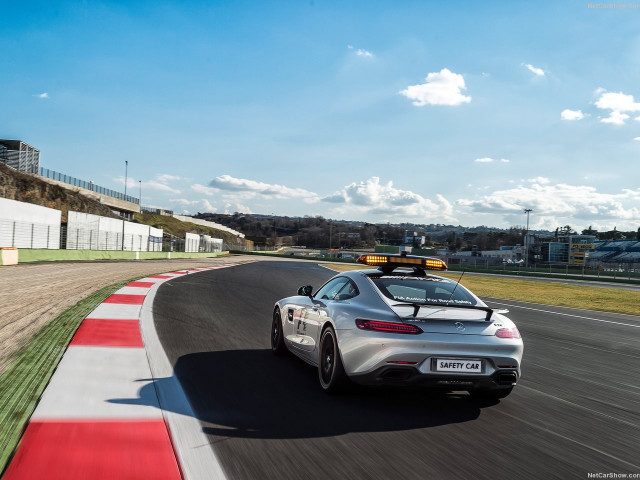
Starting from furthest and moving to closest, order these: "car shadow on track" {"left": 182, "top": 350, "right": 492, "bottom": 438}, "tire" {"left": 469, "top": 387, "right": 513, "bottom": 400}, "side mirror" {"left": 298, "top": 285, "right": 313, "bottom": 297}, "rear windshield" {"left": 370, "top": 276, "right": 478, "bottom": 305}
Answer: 1. "side mirror" {"left": 298, "top": 285, "right": 313, "bottom": 297}
2. "rear windshield" {"left": 370, "top": 276, "right": 478, "bottom": 305}
3. "tire" {"left": 469, "top": 387, "right": 513, "bottom": 400}
4. "car shadow on track" {"left": 182, "top": 350, "right": 492, "bottom": 438}

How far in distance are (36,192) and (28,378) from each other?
57547 mm

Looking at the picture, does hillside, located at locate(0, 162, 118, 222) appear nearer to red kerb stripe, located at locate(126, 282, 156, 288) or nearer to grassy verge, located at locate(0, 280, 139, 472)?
red kerb stripe, located at locate(126, 282, 156, 288)

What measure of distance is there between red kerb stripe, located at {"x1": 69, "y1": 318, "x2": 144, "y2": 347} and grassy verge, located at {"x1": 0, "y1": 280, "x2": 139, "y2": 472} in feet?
0.46

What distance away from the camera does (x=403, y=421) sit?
456 centimetres

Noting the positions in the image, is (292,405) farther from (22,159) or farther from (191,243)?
(191,243)

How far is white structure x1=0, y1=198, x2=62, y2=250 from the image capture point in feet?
106

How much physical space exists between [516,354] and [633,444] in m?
1.14

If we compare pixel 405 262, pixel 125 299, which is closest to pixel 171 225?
pixel 125 299

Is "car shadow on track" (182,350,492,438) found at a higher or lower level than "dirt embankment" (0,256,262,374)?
higher

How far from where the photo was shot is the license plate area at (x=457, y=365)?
4.77 metres

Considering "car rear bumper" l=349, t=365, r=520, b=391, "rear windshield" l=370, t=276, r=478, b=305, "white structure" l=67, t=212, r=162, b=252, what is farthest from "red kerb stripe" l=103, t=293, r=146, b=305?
"white structure" l=67, t=212, r=162, b=252

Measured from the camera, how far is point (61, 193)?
61719 millimetres

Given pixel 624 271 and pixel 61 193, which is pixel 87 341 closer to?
pixel 624 271

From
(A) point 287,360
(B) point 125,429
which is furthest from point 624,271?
(B) point 125,429
